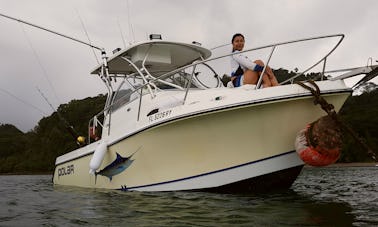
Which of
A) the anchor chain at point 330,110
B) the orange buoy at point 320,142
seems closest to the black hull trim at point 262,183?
the orange buoy at point 320,142

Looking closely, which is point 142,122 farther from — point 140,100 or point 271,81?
point 271,81

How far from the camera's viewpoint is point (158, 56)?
8.68 meters

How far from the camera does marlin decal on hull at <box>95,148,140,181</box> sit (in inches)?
283

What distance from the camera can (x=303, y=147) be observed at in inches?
220

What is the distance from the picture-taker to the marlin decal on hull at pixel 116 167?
23.6ft

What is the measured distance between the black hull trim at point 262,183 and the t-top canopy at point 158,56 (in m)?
3.45

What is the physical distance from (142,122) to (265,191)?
7.54 ft

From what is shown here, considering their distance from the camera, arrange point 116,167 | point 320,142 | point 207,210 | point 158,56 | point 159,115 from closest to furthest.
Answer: point 207,210, point 320,142, point 159,115, point 116,167, point 158,56

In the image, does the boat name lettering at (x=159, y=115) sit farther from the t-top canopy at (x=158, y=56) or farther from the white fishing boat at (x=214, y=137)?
the t-top canopy at (x=158, y=56)

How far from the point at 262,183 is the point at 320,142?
1264 mm

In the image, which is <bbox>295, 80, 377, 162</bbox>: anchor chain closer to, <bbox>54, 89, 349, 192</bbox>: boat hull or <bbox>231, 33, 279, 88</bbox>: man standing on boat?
<bbox>54, 89, 349, 192</bbox>: boat hull

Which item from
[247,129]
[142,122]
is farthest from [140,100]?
[247,129]

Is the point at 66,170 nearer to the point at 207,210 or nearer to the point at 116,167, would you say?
the point at 116,167

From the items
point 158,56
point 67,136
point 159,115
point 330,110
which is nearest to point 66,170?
point 158,56
